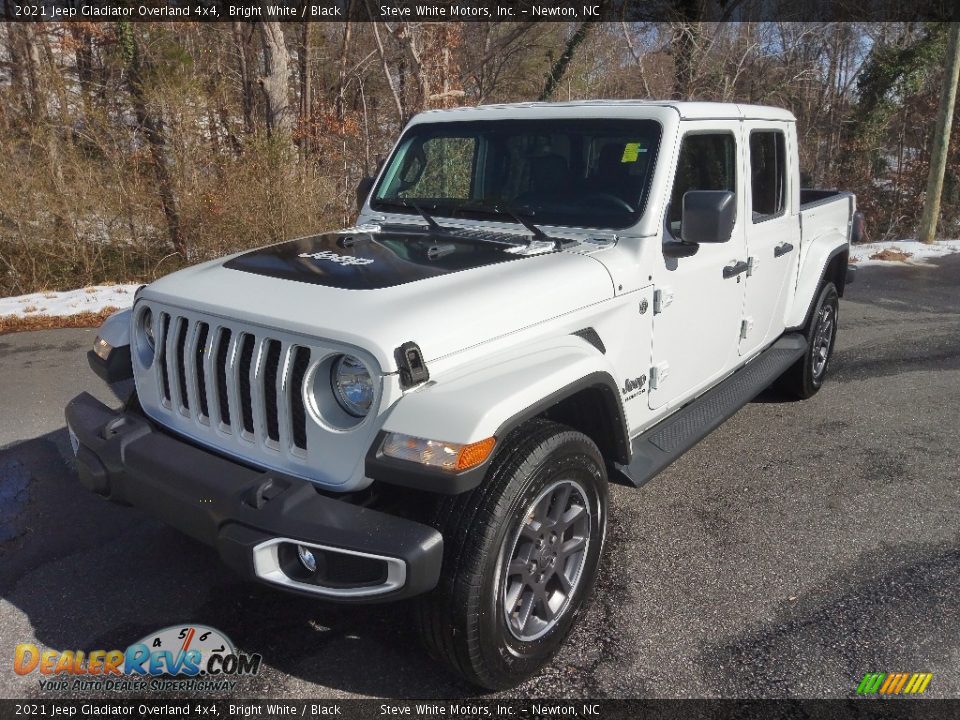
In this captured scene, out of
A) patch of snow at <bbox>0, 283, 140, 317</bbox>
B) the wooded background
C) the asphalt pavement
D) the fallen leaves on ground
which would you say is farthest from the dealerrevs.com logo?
the fallen leaves on ground

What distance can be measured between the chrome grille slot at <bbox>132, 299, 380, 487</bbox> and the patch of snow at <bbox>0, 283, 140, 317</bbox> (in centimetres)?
558

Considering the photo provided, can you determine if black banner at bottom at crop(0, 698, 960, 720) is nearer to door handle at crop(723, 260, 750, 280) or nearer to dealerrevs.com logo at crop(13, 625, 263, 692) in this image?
dealerrevs.com logo at crop(13, 625, 263, 692)

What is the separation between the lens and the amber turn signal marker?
86.2 inches

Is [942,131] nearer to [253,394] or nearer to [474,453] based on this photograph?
[474,453]

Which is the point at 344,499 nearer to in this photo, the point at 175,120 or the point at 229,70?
the point at 175,120

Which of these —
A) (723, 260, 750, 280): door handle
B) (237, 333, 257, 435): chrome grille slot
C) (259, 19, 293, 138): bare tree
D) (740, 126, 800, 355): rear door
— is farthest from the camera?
(259, 19, 293, 138): bare tree

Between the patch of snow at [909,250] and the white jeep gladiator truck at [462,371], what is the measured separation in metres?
8.00

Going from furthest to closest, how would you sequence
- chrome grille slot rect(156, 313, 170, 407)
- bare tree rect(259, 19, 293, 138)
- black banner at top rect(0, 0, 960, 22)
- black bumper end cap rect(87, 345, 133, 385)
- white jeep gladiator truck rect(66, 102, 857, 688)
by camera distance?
black banner at top rect(0, 0, 960, 22)
bare tree rect(259, 19, 293, 138)
black bumper end cap rect(87, 345, 133, 385)
chrome grille slot rect(156, 313, 170, 407)
white jeep gladiator truck rect(66, 102, 857, 688)

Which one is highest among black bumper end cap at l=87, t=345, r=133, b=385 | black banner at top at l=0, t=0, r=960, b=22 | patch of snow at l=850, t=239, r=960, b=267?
black banner at top at l=0, t=0, r=960, b=22

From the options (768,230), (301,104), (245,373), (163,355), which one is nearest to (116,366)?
(163,355)

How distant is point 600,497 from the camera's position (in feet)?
9.41

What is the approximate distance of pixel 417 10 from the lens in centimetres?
1496

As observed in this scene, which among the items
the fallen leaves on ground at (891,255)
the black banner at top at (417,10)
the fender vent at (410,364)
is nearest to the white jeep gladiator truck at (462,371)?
the fender vent at (410,364)

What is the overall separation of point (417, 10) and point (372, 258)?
44.3ft
